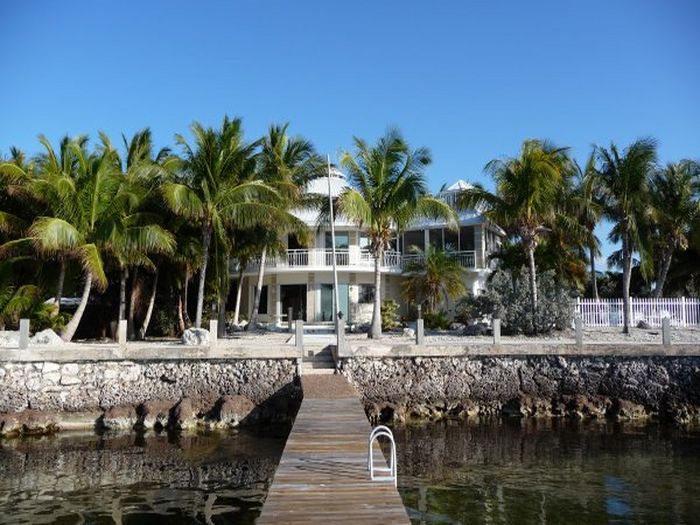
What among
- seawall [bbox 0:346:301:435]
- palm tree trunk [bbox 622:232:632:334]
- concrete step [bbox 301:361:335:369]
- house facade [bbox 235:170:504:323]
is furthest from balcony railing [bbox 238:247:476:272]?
seawall [bbox 0:346:301:435]

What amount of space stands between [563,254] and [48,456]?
23.8 metres

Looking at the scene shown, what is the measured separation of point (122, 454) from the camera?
13594 mm

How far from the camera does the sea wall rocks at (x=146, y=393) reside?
1628 cm

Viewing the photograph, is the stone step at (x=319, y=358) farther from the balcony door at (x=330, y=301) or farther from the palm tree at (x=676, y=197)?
the palm tree at (x=676, y=197)

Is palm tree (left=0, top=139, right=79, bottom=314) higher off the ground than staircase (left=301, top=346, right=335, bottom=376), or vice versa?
palm tree (left=0, top=139, right=79, bottom=314)

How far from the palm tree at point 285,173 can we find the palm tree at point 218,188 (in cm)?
125

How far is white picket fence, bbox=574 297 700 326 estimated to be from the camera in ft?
84.1

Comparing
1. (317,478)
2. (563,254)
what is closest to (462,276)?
(563,254)

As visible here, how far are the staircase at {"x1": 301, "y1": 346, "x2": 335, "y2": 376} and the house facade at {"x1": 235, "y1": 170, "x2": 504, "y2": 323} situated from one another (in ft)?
39.4

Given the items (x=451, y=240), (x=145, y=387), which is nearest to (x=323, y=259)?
(x=451, y=240)

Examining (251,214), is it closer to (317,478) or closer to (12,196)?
(12,196)

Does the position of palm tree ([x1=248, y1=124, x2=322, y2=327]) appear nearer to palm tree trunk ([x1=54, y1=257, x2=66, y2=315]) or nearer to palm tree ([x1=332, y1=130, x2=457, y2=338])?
palm tree ([x1=332, y1=130, x2=457, y2=338])

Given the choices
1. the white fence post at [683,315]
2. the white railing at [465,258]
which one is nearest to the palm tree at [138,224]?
the white railing at [465,258]

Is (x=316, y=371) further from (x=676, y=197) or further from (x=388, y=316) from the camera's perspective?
(x=676, y=197)
